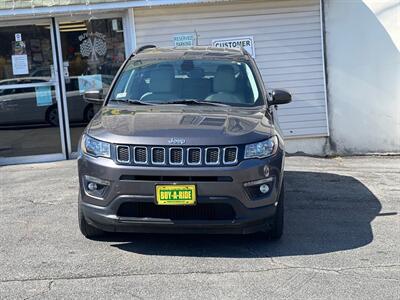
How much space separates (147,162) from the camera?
16.4ft

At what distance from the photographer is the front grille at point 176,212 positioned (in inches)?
199

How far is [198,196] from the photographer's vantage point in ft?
16.2

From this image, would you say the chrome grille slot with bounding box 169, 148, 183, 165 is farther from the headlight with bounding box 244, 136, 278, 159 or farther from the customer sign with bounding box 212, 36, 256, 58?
the customer sign with bounding box 212, 36, 256, 58

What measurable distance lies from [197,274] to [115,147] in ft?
4.15

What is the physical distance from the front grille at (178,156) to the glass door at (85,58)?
5.15m

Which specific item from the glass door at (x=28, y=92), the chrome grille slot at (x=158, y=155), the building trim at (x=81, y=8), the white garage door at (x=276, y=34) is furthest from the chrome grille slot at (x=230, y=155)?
the glass door at (x=28, y=92)

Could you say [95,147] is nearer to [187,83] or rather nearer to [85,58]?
[187,83]

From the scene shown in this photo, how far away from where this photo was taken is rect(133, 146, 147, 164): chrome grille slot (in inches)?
197

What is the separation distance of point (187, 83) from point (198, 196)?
1.73 metres

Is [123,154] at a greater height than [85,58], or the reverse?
[85,58]

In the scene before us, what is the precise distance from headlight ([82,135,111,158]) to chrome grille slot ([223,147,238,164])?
0.99m

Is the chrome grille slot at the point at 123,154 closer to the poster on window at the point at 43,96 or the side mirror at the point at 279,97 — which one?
the side mirror at the point at 279,97

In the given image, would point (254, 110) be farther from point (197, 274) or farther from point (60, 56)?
point (60, 56)

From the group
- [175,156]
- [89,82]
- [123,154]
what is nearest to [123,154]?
[123,154]
